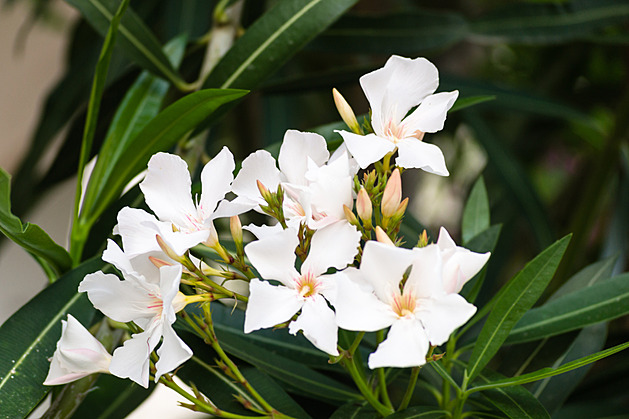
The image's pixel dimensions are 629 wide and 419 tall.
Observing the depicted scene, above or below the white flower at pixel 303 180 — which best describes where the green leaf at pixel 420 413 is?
below

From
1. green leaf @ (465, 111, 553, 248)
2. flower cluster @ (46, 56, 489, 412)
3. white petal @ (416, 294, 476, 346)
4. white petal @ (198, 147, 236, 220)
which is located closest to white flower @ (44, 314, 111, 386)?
flower cluster @ (46, 56, 489, 412)

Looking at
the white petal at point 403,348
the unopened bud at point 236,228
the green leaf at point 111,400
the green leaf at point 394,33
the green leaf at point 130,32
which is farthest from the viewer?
the green leaf at point 394,33

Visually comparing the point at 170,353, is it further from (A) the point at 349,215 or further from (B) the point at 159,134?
(B) the point at 159,134

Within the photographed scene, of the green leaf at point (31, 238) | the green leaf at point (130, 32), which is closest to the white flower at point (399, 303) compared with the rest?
the green leaf at point (31, 238)

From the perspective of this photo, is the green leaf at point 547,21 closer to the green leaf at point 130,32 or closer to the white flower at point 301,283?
the green leaf at point 130,32

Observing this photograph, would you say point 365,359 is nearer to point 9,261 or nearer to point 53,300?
point 53,300

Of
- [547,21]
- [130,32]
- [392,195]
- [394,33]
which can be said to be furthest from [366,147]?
[547,21]
